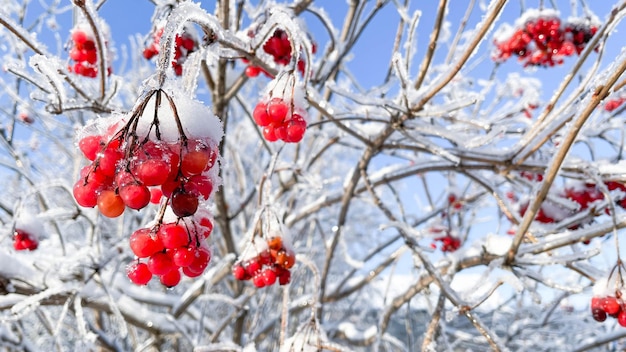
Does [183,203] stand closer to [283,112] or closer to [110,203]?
[110,203]

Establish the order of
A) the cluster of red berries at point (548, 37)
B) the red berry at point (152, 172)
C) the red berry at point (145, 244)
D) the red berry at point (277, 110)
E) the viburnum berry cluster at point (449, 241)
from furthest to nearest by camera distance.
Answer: the viburnum berry cluster at point (449, 241)
the cluster of red berries at point (548, 37)
the red berry at point (277, 110)
the red berry at point (145, 244)
the red berry at point (152, 172)

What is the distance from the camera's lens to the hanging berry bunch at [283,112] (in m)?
1.21

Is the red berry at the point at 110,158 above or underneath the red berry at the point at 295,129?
underneath

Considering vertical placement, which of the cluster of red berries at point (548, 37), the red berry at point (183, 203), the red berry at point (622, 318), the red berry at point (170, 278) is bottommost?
the red berry at point (622, 318)

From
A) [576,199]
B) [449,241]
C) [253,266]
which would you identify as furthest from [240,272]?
[449,241]

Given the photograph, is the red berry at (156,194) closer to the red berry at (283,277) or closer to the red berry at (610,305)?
the red berry at (283,277)

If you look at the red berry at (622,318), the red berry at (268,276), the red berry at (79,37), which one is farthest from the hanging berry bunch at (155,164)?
the red berry at (622,318)

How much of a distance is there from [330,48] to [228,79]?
2.18 ft

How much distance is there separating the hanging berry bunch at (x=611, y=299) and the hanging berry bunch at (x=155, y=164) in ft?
4.48

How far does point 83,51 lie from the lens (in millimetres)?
1834

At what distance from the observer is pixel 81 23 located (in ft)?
6.12

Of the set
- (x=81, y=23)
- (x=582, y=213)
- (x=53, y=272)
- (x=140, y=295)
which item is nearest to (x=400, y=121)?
(x=582, y=213)

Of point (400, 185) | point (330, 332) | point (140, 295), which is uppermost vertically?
point (400, 185)

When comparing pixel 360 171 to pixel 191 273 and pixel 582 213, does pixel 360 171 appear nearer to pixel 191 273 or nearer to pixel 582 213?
pixel 582 213
